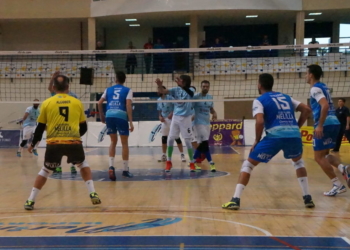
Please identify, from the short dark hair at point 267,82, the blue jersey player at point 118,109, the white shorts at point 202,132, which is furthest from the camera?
the white shorts at point 202,132

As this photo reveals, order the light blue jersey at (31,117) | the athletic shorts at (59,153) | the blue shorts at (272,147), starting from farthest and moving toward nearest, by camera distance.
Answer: the light blue jersey at (31,117) < the athletic shorts at (59,153) < the blue shorts at (272,147)

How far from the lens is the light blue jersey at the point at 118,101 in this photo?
29.8 feet

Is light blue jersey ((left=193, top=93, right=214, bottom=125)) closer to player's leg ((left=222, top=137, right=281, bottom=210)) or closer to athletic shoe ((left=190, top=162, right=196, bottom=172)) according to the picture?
athletic shoe ((left=190, top=162, right=196, bottom=172))

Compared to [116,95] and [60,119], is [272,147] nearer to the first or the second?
[60,119]

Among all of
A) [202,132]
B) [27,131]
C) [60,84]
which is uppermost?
[60,84]

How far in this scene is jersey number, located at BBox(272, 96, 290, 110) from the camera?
616 centimetres

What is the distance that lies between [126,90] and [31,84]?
15937 millimetres

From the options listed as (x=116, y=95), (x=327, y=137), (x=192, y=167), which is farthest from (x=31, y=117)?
(x=327, y=137)

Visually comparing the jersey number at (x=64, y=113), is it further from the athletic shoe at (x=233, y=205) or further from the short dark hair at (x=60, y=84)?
the athletic shoe at (x=233, y=205)

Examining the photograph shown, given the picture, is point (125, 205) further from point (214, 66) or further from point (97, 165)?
point (214, 66)

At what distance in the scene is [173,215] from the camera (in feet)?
19.2

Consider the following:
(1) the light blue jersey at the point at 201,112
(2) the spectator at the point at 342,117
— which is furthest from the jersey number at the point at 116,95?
(2) the spectator at the point at 342,117

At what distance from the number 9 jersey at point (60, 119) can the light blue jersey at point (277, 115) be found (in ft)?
7.43

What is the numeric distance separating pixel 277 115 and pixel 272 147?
40 centimetres
